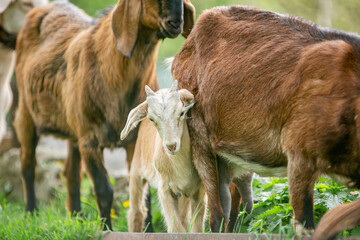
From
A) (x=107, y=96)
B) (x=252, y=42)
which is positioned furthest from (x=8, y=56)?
(x=252, y=42)

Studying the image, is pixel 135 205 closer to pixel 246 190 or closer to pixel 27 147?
pixel 246 190

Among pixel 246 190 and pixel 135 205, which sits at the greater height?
pixel 246 190

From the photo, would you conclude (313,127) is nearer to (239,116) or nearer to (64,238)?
(239,116)

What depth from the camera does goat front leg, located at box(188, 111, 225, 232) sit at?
4527mm

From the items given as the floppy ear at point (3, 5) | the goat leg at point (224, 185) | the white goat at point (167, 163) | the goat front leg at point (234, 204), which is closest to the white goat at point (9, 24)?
the floppy ear at point (3, 5)

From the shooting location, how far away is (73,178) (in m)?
7.79

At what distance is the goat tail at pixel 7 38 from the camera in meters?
8.66

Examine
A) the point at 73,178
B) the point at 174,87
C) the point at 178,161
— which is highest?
the point at 174,87

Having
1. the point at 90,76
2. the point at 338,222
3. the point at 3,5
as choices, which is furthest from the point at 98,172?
the point at 338,222

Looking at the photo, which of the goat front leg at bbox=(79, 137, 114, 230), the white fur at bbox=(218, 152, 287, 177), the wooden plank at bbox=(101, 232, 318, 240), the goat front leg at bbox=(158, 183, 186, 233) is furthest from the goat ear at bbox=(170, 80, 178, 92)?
the goat front leg at bbox=(79, 137, 114, 230)

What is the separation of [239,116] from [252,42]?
0.57 meters

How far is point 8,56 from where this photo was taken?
8.92 m

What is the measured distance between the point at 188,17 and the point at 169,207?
2.13 meters

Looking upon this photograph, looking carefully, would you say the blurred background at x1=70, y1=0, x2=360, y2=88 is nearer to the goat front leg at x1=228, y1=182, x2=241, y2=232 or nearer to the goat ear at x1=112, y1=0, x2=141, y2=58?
the goat ear at x1=112, y1=0, x2=141, y2=58
